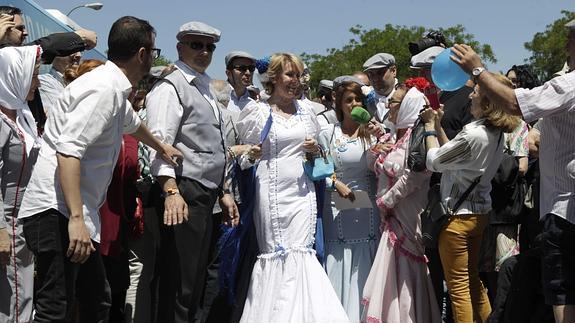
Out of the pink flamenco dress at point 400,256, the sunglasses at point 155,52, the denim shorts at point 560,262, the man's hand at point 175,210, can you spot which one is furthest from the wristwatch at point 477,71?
the man's hand at point 175,210

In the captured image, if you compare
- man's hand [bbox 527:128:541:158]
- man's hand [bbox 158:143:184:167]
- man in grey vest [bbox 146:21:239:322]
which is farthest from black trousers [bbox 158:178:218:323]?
man's hand [bbox 527:128:541:158]

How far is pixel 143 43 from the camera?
432cm

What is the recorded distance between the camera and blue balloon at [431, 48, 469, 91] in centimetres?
468

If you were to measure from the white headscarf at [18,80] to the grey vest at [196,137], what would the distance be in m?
0.97

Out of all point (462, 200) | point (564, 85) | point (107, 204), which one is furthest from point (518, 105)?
point (107, 204)

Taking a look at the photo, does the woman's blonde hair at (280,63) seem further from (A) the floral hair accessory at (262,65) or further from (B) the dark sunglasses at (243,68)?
(B) the dark sunglasses at (243,68)

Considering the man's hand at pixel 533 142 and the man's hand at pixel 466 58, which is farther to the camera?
the man's hand at pixel 533 142

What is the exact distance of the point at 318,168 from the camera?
5805 mm

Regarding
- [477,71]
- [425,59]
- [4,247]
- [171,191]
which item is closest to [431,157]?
[425,59]

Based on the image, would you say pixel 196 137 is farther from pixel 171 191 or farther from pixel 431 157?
pixel 431 157

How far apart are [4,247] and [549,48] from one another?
38742 mm

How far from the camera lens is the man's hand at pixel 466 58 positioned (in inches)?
160

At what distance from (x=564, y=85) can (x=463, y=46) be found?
551 mm

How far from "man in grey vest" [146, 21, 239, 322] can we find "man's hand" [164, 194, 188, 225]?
11 cm
